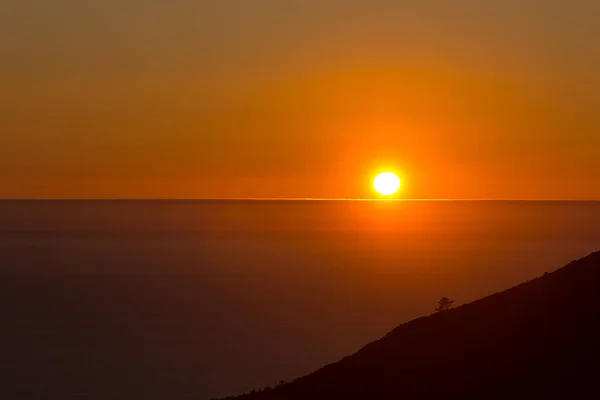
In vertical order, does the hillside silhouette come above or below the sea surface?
below

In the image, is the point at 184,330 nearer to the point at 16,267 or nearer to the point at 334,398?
the point at 334,398

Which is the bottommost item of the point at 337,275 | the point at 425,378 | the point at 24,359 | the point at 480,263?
the point at 425,378

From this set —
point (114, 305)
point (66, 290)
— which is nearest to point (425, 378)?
point (114, 305)

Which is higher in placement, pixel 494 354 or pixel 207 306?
pixel 207 306

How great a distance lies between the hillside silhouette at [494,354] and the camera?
692 inches

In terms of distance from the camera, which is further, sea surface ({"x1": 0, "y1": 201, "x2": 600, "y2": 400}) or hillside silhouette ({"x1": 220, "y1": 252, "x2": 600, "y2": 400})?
sea surface ({"x1": 0, "y1": 201, "x2": 600, "y2": 400})

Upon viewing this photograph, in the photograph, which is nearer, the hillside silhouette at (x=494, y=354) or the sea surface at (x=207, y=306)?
the hillside silhouette at (x=494, y=354)

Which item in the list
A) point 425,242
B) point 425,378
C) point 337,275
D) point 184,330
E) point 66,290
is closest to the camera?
point 425,378

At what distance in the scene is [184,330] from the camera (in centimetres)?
5850

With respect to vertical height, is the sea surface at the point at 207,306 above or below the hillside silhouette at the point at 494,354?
above

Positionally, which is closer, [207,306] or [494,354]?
[494,354]

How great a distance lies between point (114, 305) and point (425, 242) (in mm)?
104333

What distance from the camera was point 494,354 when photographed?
62.0 ft

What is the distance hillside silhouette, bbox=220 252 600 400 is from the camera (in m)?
17.6
